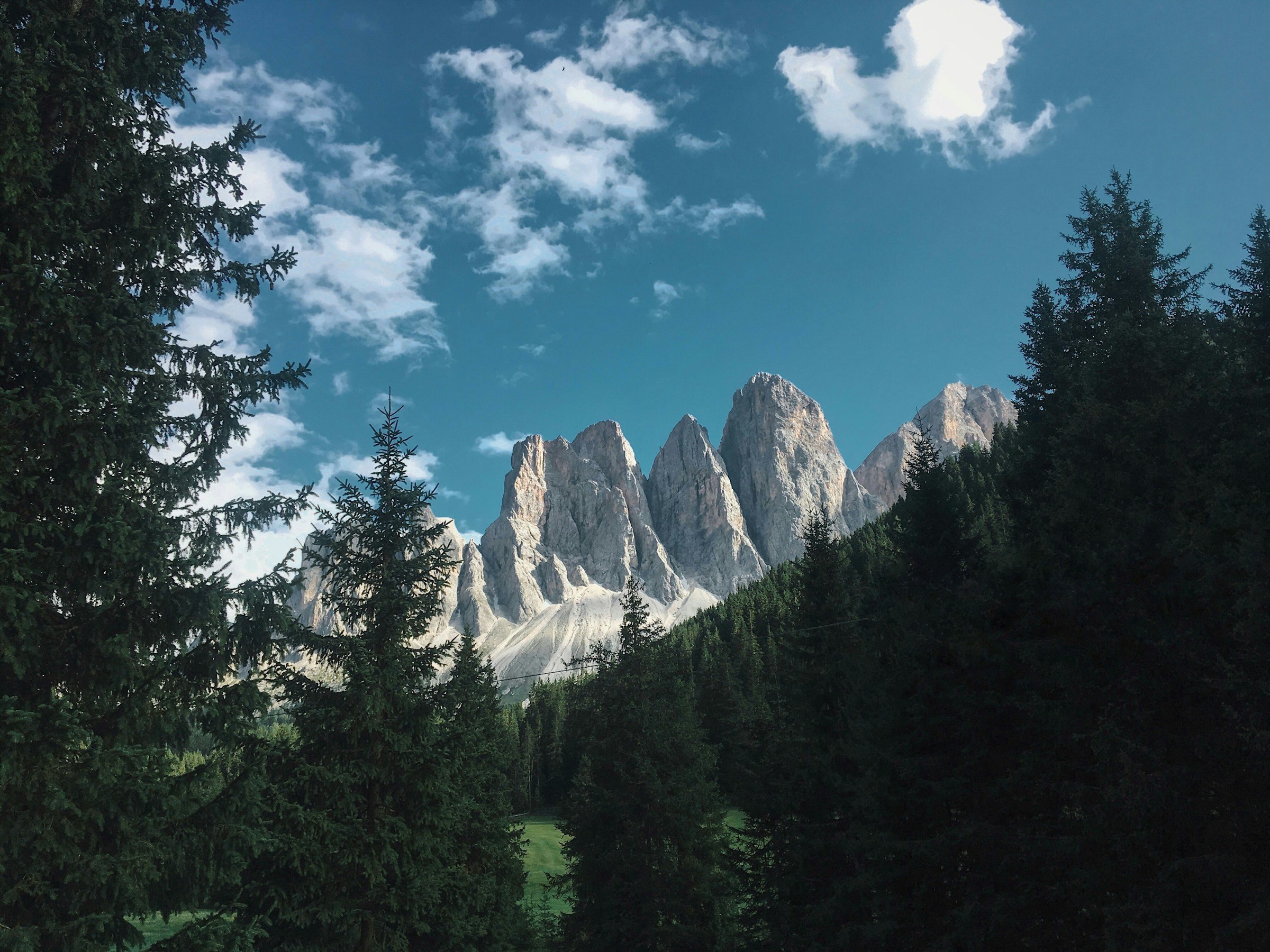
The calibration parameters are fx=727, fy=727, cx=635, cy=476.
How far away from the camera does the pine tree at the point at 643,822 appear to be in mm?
18172

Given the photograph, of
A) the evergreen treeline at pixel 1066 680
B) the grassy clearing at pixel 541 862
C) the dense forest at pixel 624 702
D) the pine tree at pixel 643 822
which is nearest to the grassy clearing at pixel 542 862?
the grassy clearing at pixel 541 862

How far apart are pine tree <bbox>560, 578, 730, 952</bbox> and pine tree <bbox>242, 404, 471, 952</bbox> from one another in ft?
24.7

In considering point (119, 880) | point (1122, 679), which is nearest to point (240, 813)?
point (119, 880)

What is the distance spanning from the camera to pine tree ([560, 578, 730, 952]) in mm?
18172

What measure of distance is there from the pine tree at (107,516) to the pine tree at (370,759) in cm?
316

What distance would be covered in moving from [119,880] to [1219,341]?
18.0 metres

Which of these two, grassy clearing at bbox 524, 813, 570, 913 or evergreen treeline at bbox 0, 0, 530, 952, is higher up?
evergreen treeline at bbox 0, 0, 530, 952

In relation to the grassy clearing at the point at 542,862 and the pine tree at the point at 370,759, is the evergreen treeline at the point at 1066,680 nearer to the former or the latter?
the pine tree at the point at 370,759

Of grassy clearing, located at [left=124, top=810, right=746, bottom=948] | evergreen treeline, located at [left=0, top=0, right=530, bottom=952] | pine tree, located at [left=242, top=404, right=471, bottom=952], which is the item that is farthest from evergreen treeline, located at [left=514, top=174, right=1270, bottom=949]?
grassy clearing, located at [left=124, top=810, right=746, bottom=948]

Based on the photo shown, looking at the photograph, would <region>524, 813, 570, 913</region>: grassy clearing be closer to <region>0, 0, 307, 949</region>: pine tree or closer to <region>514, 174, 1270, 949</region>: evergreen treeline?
<region>514, 174, 1270, 949</region>: evergreen treeline

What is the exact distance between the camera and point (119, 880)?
5.81 m

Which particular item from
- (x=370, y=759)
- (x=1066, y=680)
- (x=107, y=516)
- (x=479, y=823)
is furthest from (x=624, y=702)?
(x=107, y=516)

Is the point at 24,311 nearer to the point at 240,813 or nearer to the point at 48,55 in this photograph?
the point at 48,55

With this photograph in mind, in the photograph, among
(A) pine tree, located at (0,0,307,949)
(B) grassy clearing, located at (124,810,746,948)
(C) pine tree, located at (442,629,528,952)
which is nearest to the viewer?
(A) pine tree, located at (0,0,307,949)
